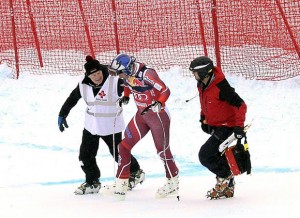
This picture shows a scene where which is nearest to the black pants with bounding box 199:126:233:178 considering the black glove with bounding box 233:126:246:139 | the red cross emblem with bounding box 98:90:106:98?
the black glove with bounding box 233:126:246:139

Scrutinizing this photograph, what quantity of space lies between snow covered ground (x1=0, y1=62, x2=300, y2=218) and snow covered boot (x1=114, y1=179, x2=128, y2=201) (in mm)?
103

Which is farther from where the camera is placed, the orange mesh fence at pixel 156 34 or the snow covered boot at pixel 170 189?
the orange mesh fence at pixel 156 34

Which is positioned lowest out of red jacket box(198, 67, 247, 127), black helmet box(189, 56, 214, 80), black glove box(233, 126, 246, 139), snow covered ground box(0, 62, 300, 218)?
snow covered ground box(0, 62, 300, 218)

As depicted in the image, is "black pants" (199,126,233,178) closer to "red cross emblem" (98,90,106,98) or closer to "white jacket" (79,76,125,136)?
"white jacket" (79,76,125,136)

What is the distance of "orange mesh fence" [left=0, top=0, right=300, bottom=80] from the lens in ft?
40.6

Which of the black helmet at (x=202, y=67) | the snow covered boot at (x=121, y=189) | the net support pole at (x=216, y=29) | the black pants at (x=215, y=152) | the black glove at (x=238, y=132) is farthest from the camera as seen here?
the net support pole at (x=216, y=29)

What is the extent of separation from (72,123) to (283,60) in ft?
13.7

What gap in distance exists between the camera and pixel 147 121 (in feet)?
21.9

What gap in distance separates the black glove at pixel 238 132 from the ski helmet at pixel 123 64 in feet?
3.92

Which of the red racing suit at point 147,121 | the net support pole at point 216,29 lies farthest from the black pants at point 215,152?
the net support pole at point 216,29

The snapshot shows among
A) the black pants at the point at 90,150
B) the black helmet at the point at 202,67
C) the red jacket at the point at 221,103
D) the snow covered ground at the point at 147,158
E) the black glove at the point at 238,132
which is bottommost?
the snow covered ground at the point at 147,158

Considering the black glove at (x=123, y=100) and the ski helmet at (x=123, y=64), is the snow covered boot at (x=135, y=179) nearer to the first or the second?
the black glove at (x=123, y=100)

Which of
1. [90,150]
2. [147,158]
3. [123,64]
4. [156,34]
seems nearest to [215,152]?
[123,64]

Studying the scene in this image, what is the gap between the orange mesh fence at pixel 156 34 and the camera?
1238cm
